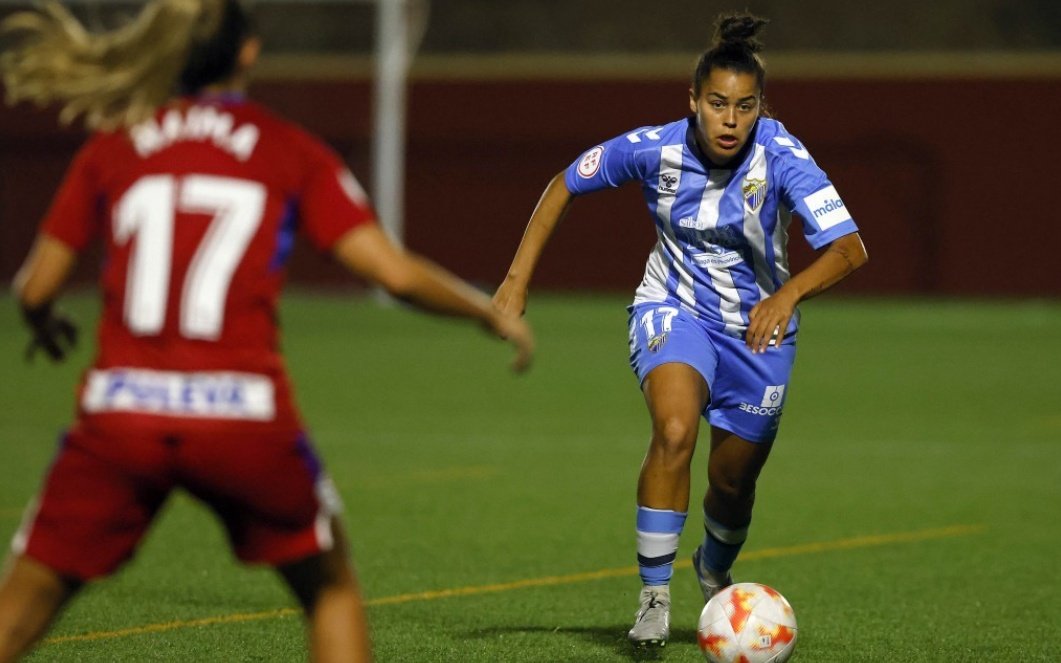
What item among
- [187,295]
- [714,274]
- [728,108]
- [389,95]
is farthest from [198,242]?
[389,95]

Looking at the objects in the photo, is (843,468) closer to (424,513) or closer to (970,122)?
(424,513)

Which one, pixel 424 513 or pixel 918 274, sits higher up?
pixel 424 513

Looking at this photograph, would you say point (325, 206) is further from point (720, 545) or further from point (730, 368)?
point (720, 545)

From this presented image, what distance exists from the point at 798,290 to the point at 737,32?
940 mm

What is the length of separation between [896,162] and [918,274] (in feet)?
5.83

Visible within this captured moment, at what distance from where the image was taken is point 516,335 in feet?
13.5

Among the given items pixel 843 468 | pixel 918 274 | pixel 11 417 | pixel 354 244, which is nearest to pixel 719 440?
pixel 354 244

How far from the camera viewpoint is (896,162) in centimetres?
2862

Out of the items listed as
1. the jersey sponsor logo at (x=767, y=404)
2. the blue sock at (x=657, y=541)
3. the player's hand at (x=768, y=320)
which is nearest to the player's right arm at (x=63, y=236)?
the player's hand at (x=768, y=320)

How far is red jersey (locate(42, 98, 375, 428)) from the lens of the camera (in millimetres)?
3752

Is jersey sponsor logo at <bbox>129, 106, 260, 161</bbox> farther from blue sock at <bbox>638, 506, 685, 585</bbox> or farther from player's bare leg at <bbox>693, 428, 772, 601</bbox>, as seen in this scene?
player's bare leg at <bbox>693, 428, 772, 601</bbox>

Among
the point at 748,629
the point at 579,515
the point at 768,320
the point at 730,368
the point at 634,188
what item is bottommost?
the point at 634,188

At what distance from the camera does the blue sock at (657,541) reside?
20.0 ft

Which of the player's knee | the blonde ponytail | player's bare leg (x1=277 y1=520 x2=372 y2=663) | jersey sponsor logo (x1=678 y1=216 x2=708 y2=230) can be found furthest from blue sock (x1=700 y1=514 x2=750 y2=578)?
the blonde ponytail
